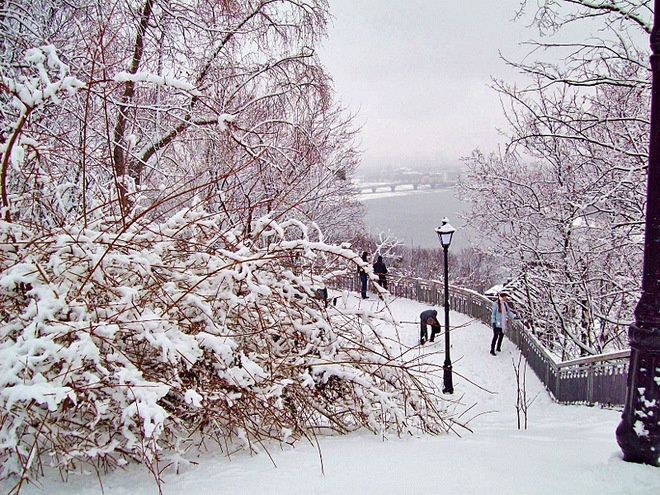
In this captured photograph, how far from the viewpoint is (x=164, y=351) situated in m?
3.02

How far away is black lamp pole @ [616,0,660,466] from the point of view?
3219 mm

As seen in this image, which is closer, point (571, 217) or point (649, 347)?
point (649, 347)

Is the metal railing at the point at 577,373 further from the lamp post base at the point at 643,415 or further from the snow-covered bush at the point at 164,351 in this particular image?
the lamp post base at the point at 643,415

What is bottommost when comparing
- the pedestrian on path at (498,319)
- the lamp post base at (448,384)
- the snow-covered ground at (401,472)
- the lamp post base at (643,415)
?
the lamp post base at (448,384)

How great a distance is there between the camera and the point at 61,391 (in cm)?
244

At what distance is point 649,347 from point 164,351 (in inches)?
116

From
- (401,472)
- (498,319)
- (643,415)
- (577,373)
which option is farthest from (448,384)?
(401,472)

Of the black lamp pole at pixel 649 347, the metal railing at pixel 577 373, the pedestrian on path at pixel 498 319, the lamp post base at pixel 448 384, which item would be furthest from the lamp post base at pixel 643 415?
the pedestrian on path at pixel 498 319

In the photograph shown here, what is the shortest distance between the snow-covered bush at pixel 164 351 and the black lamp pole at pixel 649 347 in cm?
157

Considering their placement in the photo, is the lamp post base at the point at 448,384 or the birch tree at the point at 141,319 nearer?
the birch tree at the point at 141,319

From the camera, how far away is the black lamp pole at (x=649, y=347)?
3219mm

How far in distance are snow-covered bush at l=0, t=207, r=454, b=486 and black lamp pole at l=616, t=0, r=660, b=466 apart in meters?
1.57

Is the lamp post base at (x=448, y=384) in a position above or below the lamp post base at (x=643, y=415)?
below

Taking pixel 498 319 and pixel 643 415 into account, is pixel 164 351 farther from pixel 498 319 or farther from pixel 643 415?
pixel 498 319
